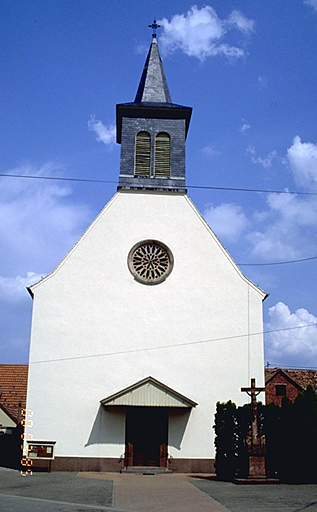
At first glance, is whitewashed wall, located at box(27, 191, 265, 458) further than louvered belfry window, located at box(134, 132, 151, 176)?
No

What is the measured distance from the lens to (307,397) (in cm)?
1692

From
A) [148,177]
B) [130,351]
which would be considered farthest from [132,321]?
Answer: [148,177]

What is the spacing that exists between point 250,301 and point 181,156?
25.5 feet

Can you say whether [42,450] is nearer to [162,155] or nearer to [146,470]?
[146,470]

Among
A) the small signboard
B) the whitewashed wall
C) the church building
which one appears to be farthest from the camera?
the whitewashed wall

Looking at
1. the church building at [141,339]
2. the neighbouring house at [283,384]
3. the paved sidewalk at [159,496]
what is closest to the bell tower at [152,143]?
the church building at [141,339]

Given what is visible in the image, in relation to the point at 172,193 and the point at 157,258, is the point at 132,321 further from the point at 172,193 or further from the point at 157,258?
the point at 172,193

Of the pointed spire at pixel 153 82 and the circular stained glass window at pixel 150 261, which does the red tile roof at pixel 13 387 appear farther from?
the pointed spire at pixel 153 82

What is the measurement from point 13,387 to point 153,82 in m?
19.1

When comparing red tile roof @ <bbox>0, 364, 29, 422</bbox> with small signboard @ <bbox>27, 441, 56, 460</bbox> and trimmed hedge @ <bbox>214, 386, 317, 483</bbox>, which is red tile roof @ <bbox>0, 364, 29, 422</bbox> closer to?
small signboard @ <bbox>27, 441, 56, 460</bbox>

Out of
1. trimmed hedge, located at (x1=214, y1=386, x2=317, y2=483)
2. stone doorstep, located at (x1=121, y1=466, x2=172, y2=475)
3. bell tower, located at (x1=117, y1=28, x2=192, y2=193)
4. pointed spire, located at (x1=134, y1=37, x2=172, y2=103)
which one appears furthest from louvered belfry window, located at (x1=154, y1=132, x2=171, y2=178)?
stone doorstep, located at (x1=121, y1=466, x2=172, y2=475)

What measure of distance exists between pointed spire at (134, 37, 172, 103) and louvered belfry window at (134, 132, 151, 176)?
2155mm

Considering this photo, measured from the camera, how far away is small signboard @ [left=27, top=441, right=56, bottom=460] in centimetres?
2097

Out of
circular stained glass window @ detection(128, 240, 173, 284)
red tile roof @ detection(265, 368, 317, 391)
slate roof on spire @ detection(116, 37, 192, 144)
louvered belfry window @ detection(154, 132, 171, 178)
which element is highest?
slate roof on spire @ detection(116, 37, 192, 144)
